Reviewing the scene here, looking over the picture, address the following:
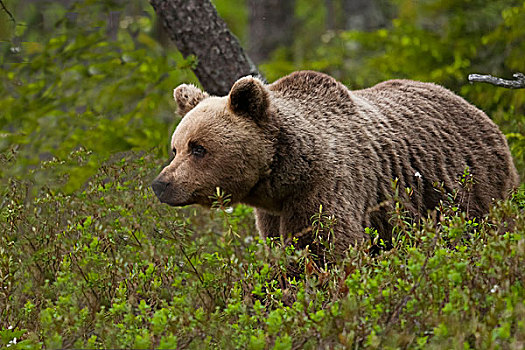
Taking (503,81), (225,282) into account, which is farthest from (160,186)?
(503,81)

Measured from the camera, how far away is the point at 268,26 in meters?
14.2

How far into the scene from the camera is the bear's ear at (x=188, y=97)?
5605mm

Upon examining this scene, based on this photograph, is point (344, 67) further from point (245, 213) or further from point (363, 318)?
point (363, 318)

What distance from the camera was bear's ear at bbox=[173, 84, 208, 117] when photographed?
561cm

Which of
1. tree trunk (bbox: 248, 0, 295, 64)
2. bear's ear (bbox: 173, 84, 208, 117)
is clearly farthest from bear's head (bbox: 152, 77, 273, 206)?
tree trunk (bbox: 248, 0, 295, 64)

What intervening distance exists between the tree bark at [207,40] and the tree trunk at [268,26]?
267 inches

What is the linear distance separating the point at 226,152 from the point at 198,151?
218mm

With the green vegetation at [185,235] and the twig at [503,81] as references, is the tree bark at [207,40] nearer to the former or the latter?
the green vegetation at [185,235]

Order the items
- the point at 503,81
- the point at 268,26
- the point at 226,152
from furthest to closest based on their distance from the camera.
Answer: the point at 268,26, the point at 503,81, the point at 226,152

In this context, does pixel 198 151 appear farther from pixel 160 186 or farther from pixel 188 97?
pixel 188 97

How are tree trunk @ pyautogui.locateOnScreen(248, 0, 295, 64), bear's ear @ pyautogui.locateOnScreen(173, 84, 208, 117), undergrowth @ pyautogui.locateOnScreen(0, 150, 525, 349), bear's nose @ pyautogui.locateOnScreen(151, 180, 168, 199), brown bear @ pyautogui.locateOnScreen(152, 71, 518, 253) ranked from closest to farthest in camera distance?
undergrowth @ pyautogui.locateOnScreen(0, 150, 525, 349) < bear's nose @ pyautogui.locateOnScreen(151, 180, 168, 199) < brown bear @ pyautogui.locateOnScreen(152, 71, 518, 253) < bear's ear @ pyautogui.locateOnScreen(173, 84, 208, 117) < tree trunk @ pyautogui.locateOnScreen(248, 0, 295, 64)

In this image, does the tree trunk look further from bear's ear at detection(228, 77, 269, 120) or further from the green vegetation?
bear's ear at detection(228, 77, 269, 120)

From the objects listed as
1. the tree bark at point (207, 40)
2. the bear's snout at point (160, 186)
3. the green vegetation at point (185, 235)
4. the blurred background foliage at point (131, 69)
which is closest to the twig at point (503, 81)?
the green vegetation at point (185, 235)

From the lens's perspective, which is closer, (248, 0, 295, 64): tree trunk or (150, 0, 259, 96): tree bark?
(150, 0, 259, 96): tree bark
